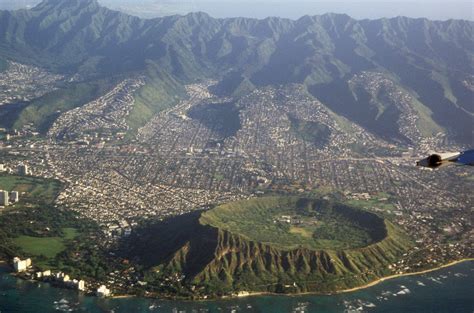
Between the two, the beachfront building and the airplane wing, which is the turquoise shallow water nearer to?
the beachfront building

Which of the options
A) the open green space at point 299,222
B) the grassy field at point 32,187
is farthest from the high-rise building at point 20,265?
the grassy field at point 32,187

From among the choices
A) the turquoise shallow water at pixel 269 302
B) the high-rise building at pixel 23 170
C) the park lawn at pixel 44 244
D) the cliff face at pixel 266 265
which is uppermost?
the high-rise building at pixel 23 170

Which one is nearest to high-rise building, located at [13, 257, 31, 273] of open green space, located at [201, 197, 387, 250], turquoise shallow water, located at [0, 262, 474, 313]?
turquoise shallow water, located at [0, 262, 474, 313]

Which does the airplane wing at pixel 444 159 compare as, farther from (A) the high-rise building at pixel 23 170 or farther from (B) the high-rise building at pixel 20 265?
(A) the high-rise building at pixel 23 170

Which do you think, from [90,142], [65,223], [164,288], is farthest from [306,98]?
[164,288]

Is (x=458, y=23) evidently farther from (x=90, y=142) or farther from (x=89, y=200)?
(x=89, y=200)

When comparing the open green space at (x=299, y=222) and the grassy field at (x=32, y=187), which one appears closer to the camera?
the open green space at (x=299, y=222)
